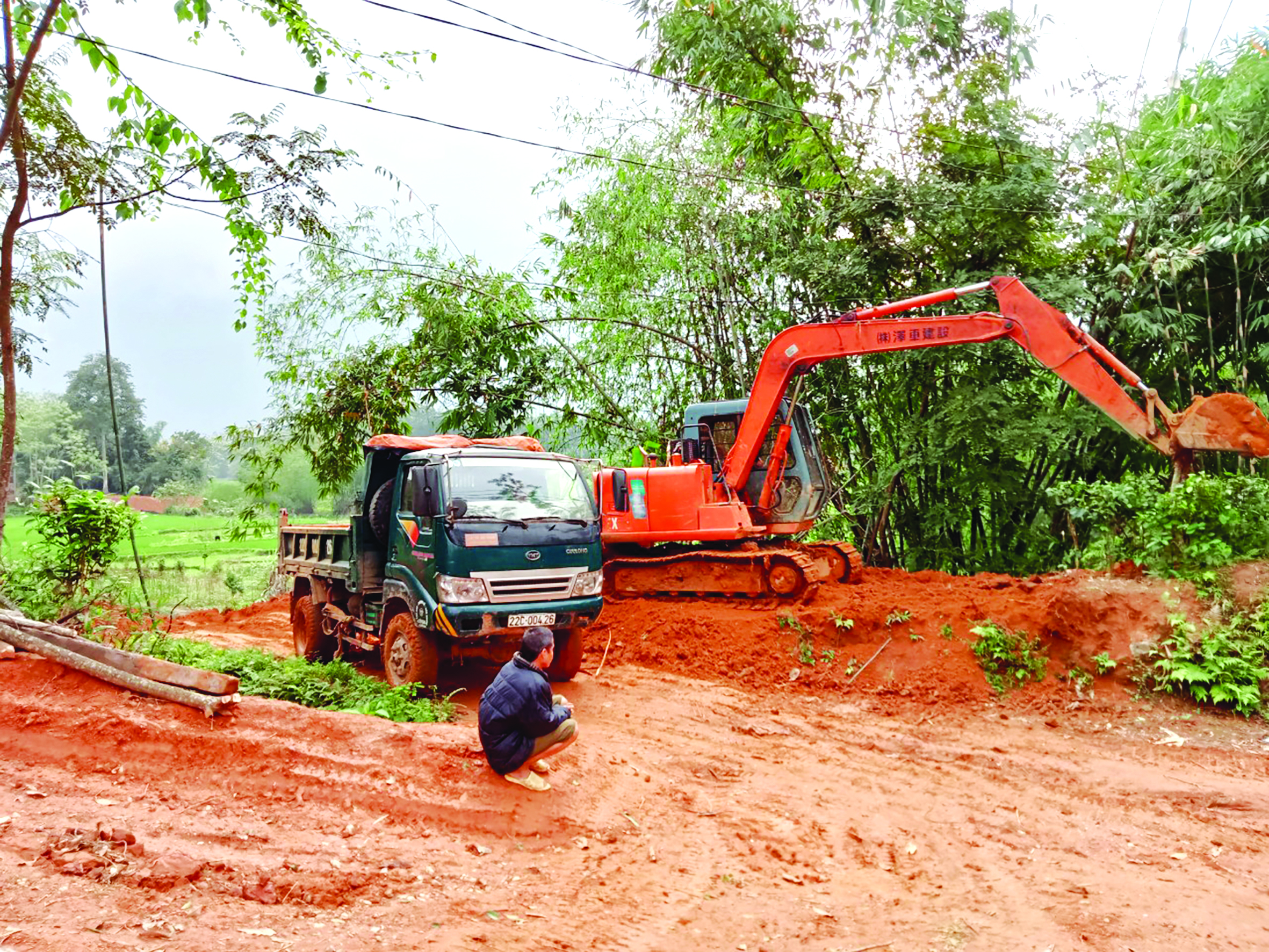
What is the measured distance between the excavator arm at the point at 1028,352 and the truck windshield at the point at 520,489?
143 inches

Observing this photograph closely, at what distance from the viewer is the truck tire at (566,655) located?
905 centimetres

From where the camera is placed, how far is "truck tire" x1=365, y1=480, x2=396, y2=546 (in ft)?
30.4

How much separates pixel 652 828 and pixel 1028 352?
702 centimetres

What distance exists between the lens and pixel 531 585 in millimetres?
8234

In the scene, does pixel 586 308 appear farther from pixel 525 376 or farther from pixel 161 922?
pixel 161 922

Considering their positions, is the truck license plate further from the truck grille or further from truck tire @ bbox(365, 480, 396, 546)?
truck tire @ bbox(365, 480, 396, 546)

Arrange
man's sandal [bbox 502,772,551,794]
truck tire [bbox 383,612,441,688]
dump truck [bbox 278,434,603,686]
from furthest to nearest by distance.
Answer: truck tire [bbox 383,612,441,688] → dump truck [bbox 278,434,603,686] → man's sandal [bbox 502,772,551,794]

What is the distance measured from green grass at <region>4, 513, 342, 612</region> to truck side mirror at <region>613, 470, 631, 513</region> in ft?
15.5

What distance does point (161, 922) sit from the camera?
3768 millimetres

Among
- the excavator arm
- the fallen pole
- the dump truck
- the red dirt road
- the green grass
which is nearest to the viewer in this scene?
the red dirt road

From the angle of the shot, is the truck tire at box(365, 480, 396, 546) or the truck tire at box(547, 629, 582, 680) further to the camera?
the truck tire at box(365, 480, 396, 546)

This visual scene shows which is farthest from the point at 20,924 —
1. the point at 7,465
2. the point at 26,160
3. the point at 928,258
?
the point at 928,258

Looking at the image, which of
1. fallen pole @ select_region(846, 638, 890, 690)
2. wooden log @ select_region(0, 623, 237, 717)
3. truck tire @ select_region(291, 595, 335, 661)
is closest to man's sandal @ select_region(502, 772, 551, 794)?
wooden log @ select_region(0, 623, 237, 717)

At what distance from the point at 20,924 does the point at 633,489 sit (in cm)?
916
